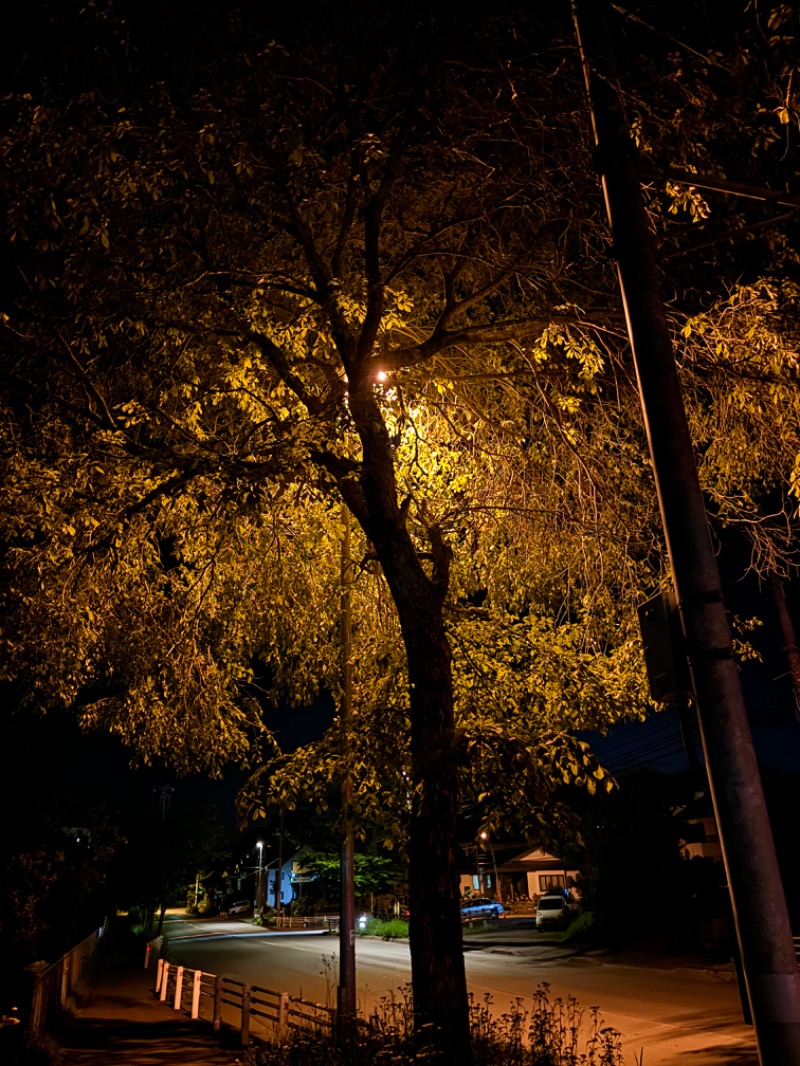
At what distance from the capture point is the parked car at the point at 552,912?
1389 inches

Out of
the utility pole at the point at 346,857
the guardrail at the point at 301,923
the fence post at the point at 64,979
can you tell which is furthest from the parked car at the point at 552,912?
the utility pole at the point at 346,857

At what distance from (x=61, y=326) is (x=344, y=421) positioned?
3027 millimetres

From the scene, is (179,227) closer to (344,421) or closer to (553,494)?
(344,421)

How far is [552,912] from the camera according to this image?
1404 inches

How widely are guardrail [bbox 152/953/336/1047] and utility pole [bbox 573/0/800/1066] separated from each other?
21.9 ft

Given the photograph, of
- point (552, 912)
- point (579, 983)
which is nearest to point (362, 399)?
point (579, 983)

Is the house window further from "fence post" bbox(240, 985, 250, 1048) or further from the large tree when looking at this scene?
the large tree

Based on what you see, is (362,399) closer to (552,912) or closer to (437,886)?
(437,886)

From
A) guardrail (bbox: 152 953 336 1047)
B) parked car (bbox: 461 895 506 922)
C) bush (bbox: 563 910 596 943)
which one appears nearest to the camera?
guardrail (bbox: 152 953 336 1047)

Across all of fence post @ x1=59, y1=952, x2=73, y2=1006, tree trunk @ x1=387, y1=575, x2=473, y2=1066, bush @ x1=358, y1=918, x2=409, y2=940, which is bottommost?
bush @ x1=358, y1=918, x2=409, y2=940

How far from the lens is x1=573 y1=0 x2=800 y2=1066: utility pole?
3.14m

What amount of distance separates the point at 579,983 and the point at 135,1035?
10.8 m

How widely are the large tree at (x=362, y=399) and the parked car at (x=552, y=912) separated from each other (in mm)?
30282

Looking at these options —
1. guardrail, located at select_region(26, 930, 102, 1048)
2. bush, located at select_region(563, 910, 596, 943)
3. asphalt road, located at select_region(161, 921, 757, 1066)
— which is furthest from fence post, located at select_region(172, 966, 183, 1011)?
bush, located at select_region(563, 910, 596, 943)
